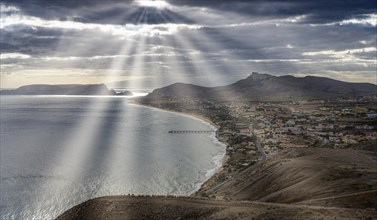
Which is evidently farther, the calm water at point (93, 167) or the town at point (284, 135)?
the town at point (284, 135)

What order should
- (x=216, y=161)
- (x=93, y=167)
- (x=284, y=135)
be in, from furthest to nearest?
(x=284, y=135) → (x=216, y=161) → (x=93, y=167)

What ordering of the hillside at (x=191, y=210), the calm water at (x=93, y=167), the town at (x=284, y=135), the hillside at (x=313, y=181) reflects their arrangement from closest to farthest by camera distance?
the hillside at (x=191, y=210) < the hillside at (x=313, y=181) < the calm water at (x=93, y=167) < the town at (x=284, y=135)

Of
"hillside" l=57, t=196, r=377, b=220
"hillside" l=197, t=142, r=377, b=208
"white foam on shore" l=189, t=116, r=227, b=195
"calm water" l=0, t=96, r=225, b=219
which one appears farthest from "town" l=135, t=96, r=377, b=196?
"hillside" l=57, t=196, r=377, b=220

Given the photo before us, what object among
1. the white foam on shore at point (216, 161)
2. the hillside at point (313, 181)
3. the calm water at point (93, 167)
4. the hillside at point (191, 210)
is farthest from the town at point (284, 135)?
the hillside at point (191, 210)

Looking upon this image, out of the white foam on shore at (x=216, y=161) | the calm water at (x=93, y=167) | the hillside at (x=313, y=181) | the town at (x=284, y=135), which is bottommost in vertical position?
the calm water at (x=93, y=167)

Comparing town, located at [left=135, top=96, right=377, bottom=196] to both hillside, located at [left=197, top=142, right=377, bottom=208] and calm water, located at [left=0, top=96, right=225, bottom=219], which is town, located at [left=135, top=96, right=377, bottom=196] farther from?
hillside, located at [left=197, top=142, right=377, bottom=208]

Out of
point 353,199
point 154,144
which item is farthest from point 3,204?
point 154,144

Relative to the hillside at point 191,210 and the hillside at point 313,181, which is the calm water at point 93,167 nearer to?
the hillside at point 313,181

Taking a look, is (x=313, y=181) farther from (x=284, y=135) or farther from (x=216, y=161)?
(x=284, y=135)

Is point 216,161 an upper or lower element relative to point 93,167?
upper

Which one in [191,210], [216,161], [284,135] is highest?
[191,210]

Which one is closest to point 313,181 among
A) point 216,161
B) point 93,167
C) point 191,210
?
point 191,210
